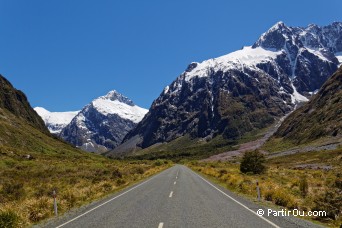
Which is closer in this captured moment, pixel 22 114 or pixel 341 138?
pixel 341 138

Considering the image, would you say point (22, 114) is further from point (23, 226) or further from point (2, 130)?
point (23, 226)

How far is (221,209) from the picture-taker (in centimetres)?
1758

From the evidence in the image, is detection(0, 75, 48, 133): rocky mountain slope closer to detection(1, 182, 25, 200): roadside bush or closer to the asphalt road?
detection(1, 182, 25, 200): roadside bush

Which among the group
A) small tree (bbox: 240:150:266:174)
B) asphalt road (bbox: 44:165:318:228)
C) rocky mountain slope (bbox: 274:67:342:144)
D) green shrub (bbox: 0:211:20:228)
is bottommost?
asphalt road (bbox: 44:165:318:228)

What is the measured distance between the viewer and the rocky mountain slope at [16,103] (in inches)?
6422

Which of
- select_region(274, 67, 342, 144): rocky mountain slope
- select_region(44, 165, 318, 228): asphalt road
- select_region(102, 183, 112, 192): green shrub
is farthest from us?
select_region(274, 67, 342, 144): rocky mountain slope

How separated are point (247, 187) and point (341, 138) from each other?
11460cm

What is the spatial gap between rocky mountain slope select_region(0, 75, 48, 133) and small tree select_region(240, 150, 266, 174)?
13124cm

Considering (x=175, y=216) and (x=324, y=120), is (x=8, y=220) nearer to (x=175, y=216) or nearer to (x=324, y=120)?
(x=175, y=216)

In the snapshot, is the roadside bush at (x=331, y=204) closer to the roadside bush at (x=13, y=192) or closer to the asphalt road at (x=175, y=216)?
the asphalt road at (x=175, y=216)

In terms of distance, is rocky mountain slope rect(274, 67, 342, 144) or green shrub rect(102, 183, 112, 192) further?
rocky mountain slope rect(274, 67, 342, 144)

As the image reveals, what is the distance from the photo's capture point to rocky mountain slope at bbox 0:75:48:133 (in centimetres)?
16312

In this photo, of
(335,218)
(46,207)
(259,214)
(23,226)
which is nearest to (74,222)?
(23,226)

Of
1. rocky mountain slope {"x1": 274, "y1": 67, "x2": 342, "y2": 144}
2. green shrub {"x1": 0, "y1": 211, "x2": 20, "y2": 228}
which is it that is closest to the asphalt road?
green shrub {"x1": 0, "y1": 211, "x2": 20, "y2": 228}
